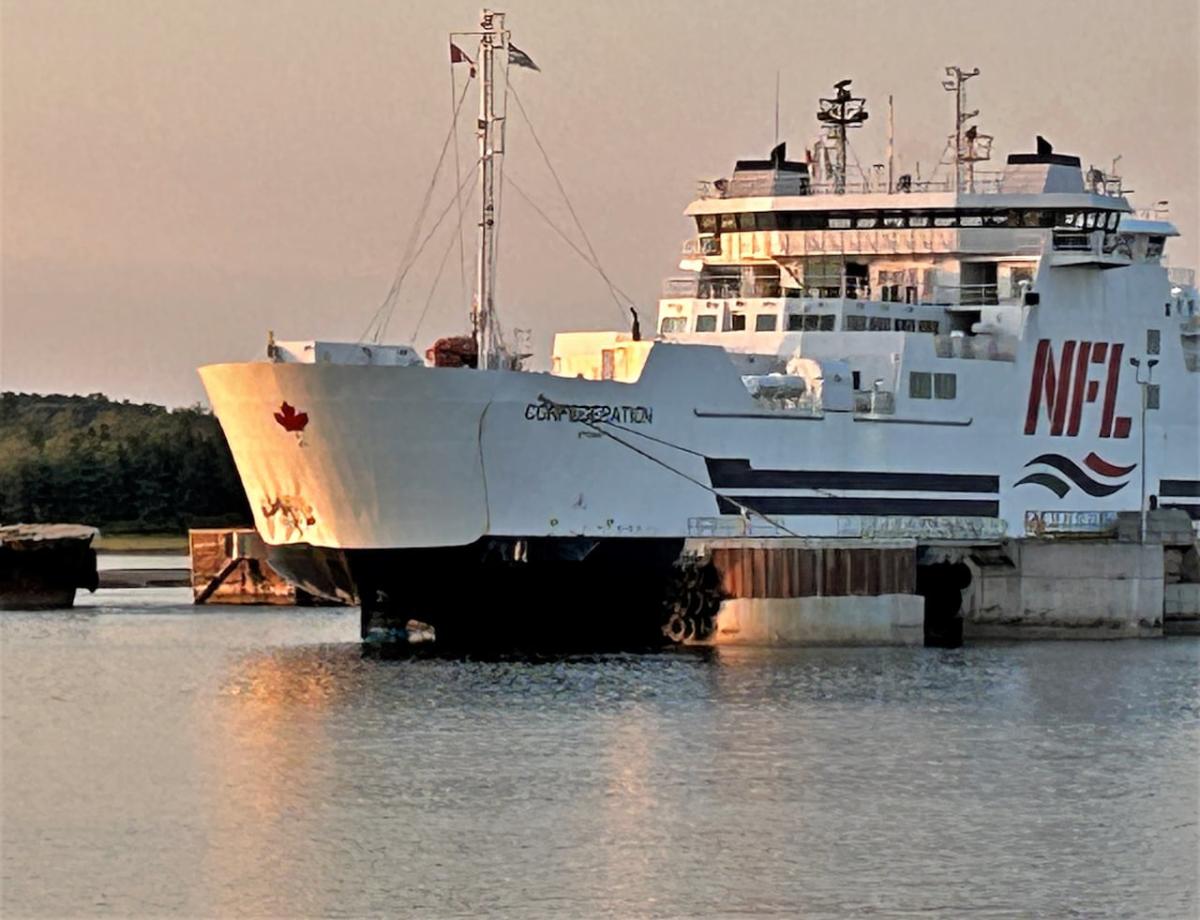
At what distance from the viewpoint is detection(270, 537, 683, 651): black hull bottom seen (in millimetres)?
47531

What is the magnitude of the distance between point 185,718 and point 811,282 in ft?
65.5

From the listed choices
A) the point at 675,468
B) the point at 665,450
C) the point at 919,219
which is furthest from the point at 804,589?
the point at 919,219

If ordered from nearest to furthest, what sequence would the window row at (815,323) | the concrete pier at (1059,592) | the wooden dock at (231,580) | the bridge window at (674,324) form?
the concrete pier at (1059,592)
the window row at (815,323)
the bridge window at (674,324)
the wooden dock at (231,580)

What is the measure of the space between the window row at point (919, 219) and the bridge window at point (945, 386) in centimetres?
431

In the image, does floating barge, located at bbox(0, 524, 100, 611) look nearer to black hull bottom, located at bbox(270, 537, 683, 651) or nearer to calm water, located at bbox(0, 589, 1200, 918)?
calm water, located at bbox(0, 589, 1200, 918)

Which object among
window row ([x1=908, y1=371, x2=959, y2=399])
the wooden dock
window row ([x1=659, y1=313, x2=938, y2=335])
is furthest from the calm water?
the wooden dock

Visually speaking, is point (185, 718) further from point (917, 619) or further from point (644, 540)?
point (917, 619)

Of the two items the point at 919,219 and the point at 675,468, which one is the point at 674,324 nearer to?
the point at 919,219

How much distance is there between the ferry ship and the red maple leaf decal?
0.06 metres

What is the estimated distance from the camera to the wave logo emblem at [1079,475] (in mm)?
55812

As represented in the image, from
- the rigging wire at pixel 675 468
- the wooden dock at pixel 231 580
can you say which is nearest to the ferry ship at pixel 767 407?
the rigging wire at pixel 675 468

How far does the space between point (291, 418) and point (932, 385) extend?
1340cm

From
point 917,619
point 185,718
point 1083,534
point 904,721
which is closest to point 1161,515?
point 1083,534

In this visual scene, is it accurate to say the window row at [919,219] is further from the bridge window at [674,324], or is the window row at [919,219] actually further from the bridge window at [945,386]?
the bridge window at [945,386]
